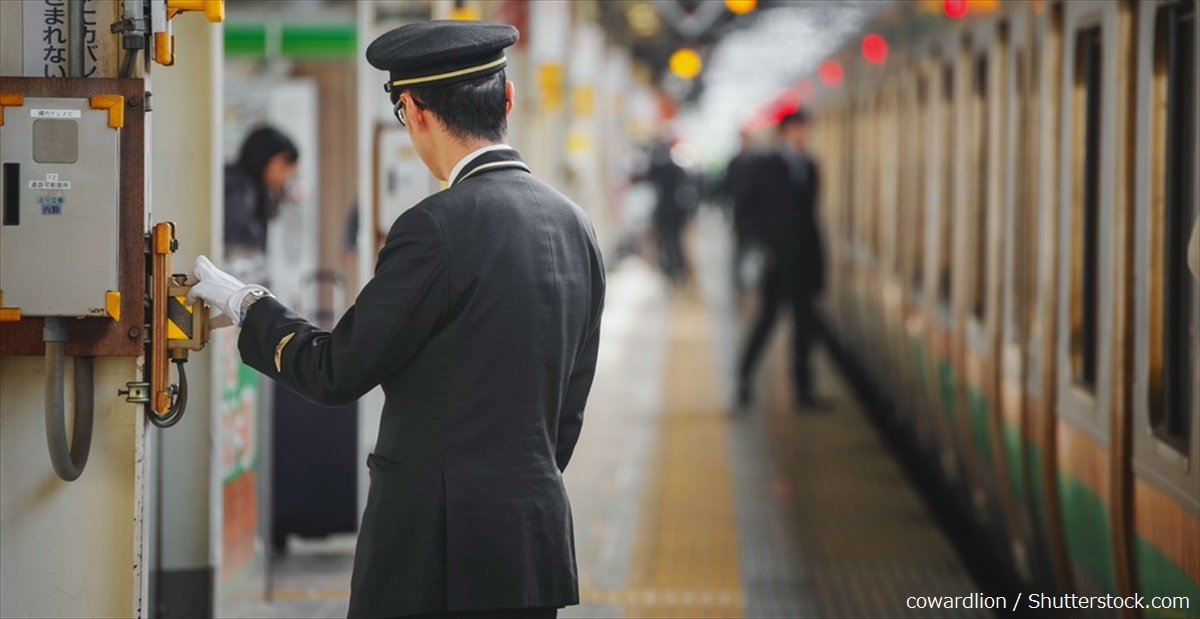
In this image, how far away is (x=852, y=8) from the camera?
23016 mm

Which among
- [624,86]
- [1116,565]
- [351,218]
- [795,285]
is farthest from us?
[624,86]

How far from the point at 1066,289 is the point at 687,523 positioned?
8.85 feet

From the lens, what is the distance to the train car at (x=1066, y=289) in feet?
13.5

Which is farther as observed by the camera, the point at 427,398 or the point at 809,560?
the point at 809,560

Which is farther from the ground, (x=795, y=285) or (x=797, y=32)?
(x=797, y=32)

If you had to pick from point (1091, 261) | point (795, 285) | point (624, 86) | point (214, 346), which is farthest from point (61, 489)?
point (624, 86)

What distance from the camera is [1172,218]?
164 inches

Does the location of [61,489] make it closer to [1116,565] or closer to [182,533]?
[182,533]

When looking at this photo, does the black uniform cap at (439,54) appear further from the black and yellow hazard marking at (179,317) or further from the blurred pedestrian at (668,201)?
the blurred pedestrian at (668,201)

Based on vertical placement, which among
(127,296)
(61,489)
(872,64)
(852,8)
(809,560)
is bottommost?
(809,560)

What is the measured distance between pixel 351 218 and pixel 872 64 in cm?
434

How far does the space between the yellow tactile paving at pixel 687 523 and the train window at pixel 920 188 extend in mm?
1424

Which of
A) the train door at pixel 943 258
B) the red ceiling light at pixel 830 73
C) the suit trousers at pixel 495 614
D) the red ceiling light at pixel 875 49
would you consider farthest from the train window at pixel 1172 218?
the red ceiling light at pixel 830 73

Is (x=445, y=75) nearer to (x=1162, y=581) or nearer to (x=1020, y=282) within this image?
(x=1162, y=581)
